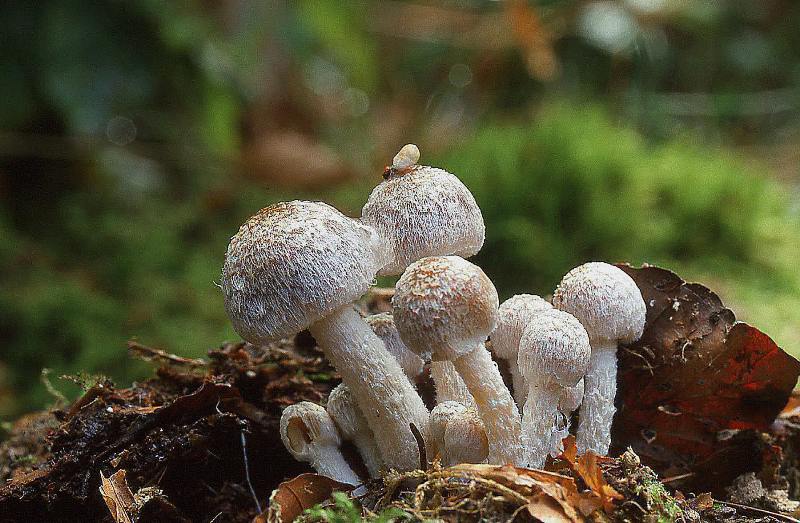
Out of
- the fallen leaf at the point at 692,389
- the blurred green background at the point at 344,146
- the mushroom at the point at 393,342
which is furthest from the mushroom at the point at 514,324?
the blurred green background at the point at 344,146

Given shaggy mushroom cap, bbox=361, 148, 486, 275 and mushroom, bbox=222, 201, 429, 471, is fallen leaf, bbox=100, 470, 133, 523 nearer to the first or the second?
mushroom, bbox=222, 201, 429, 471

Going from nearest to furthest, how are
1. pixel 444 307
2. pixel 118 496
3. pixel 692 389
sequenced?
pixel 444 307 < pixel 118 496 < pixel 692 389

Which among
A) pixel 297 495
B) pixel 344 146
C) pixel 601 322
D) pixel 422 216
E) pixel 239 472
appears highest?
pixel 344 146

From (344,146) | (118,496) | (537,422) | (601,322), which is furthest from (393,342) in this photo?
(344,146)

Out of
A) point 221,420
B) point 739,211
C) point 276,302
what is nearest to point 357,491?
point 221,420

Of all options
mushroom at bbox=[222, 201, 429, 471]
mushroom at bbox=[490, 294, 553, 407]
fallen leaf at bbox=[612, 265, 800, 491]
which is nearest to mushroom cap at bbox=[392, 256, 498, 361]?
mushroom at bbox=[222, 201, 429, 471]

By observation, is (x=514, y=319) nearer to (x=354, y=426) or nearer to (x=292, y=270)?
(x=354, y=426)
